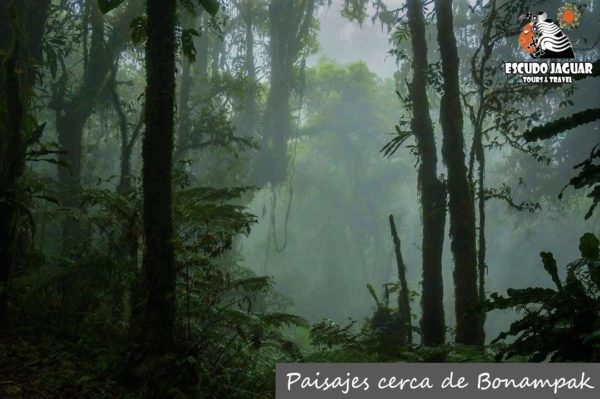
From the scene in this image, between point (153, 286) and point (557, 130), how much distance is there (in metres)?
3.25

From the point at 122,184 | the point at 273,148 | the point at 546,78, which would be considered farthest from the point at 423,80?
the point at 273,148

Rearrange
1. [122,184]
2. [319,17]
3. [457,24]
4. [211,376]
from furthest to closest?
[319,17], [457,24], [122,184], [211,376]

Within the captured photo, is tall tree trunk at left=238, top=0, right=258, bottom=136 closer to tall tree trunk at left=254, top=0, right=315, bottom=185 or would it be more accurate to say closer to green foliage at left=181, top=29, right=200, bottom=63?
tall tree trunk at left=254, top=0, right=315, bottom=185

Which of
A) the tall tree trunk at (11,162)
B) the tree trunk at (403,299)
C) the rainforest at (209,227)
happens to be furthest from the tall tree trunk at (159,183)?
the tree trunk at (403,299)

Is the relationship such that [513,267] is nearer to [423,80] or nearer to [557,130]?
[423,80]

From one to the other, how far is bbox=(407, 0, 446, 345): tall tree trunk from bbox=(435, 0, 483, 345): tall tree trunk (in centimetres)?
118

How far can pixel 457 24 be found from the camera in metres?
26.2

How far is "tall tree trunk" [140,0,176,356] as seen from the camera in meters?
4.69

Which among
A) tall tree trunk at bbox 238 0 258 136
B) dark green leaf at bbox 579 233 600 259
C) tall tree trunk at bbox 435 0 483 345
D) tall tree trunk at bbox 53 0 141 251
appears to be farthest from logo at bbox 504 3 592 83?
tall tree trunk at bbox 238 0 258 136

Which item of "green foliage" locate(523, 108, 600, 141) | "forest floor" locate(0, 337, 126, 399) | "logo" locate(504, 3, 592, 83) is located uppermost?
"logo" locate(504, 3, 592, 83)
